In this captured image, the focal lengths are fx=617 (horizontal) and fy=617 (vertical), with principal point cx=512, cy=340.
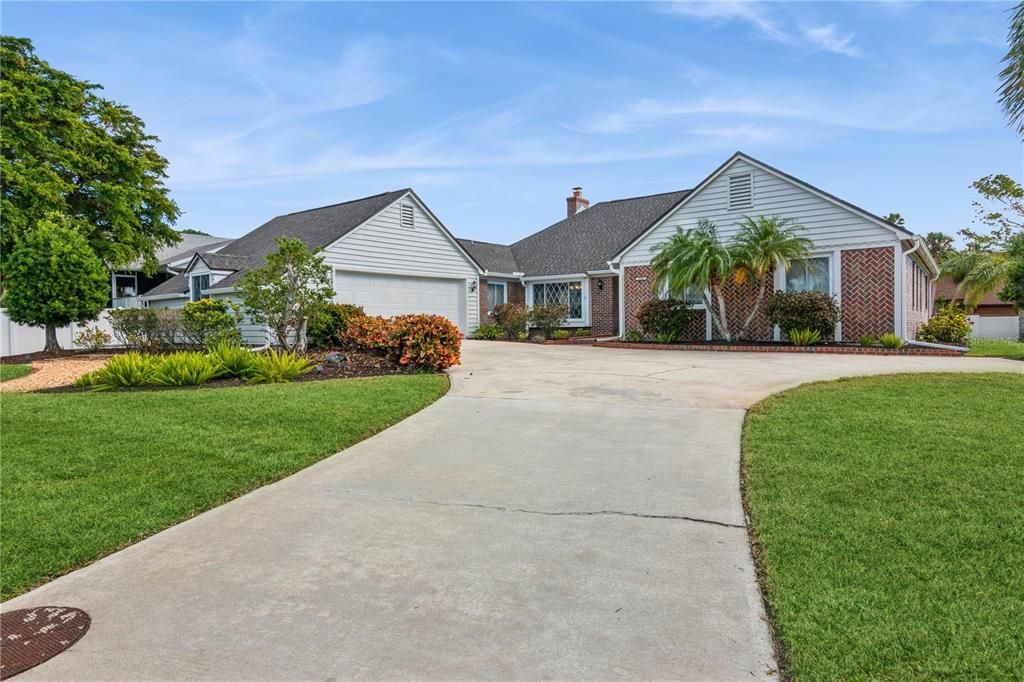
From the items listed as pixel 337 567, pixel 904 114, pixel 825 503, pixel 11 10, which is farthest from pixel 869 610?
pixel 904 114

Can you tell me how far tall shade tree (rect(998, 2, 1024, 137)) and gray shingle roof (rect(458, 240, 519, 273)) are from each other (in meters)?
17.5

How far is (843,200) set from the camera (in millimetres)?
16297

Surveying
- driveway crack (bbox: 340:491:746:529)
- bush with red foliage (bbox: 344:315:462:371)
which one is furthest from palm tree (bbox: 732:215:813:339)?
driveway crack (bbox: 340:491:746:529)

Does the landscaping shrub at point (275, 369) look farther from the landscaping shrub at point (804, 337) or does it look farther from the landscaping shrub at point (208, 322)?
the landscaping shrub at point (804, 337)

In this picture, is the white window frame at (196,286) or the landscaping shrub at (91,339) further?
the white window frame at (196,286)

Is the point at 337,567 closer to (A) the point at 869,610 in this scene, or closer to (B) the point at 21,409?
(A) the point at 869,610

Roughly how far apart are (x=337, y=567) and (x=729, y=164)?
17.6m

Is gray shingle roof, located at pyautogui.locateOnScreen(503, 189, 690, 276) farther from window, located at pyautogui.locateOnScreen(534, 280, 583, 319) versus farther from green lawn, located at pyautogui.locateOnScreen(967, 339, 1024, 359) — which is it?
green lawn, located at pyautogui.locateOnScreen(967, 339, 1024, 359)

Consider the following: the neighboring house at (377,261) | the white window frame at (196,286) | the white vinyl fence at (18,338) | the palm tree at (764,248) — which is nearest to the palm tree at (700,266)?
the palm tree at (764,248)

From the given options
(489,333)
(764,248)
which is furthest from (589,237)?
(764,248)

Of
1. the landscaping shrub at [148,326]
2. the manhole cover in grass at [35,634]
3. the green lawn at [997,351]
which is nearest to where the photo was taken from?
the manhole cover in grass at [35,634]

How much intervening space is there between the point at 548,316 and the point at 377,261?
5.99 m

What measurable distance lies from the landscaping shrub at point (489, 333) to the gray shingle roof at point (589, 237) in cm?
318

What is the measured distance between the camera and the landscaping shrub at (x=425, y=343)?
10664 millimetres
